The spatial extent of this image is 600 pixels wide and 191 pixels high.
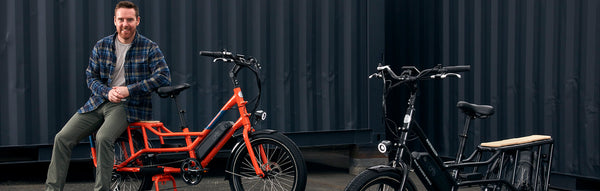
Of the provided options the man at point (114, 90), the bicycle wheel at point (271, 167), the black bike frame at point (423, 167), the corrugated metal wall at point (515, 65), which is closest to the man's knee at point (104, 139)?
the man at point (114, 90)

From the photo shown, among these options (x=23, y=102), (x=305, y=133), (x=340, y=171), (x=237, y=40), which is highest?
(x=237, y=40)

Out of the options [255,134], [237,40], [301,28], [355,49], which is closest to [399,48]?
[355,49]

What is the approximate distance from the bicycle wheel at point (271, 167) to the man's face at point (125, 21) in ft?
4.12

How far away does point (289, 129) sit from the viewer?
7.33 m

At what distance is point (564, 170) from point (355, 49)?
8.62ft

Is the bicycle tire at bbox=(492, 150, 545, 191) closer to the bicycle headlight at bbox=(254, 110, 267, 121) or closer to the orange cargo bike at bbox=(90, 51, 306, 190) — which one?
the orange cargo bike at bbox=(90, 51, 306, 190)

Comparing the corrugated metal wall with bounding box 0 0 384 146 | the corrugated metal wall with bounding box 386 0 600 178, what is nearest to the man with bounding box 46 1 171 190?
the corrugated metal wall with bounding box 0 0 384 146

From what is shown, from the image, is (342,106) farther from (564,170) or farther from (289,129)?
(564,170)

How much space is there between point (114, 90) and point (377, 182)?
2283 millimetres

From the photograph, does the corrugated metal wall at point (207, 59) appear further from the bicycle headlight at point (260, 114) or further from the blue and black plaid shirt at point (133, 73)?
the bicycle headlight at point (260, 114)

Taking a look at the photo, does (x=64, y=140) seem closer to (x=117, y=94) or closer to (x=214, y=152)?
(x=117, y=94)

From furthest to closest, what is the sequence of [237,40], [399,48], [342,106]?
[399,48] < [342,106] < [237,40]

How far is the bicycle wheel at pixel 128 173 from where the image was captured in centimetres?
537

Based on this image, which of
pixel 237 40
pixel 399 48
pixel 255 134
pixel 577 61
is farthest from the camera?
pixel 399 48
